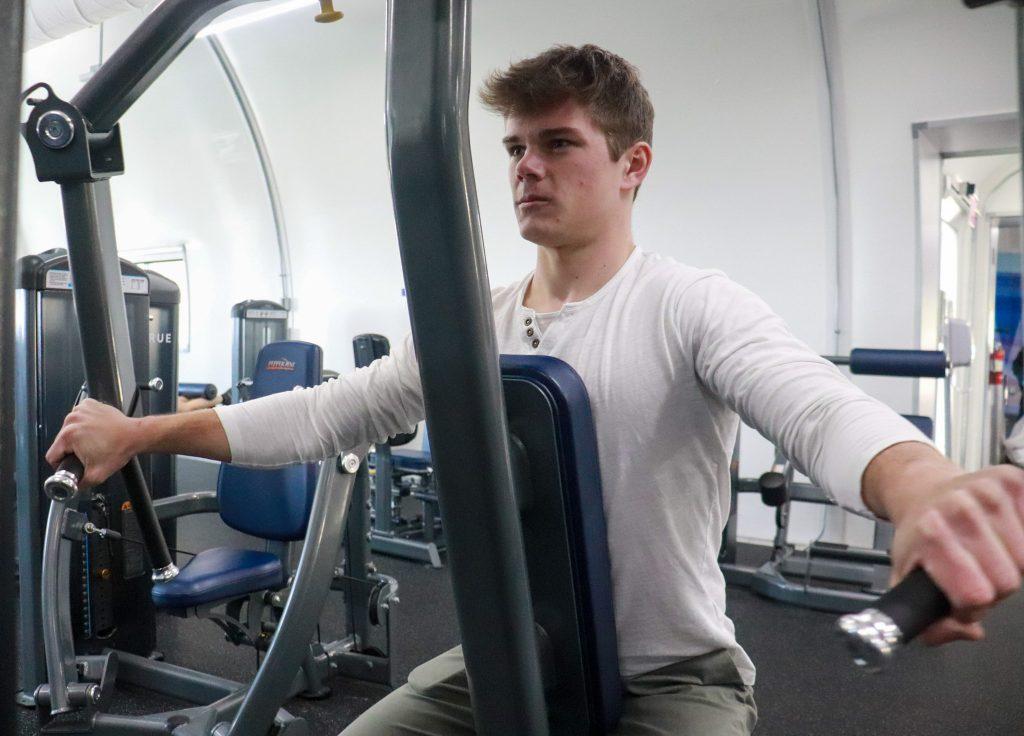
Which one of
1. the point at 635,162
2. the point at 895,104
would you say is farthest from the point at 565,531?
the point at 895,104

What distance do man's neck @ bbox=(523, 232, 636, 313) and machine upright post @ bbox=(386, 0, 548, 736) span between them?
0.55 m

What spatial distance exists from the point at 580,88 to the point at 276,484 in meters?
1.94

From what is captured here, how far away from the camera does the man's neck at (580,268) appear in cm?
129

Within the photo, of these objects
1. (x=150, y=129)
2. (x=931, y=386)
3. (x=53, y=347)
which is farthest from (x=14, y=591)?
(x=150, y=129)

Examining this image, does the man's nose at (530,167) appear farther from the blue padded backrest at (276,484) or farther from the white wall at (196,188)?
the white wall at (196,188)

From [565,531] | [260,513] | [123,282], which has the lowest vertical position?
[260,513]

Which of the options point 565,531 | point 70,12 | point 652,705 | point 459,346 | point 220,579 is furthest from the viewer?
point 70,12

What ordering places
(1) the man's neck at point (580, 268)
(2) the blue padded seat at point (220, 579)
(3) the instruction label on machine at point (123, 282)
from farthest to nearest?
(3) the instruction label on machine at point (123, 282) < (2) the blue padded seat at point (220, 579) < (1) the man's neck at point (580, 268)

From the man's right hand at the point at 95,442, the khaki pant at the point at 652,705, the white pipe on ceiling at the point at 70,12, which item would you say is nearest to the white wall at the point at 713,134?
the white pipe on ceiling at the point at 70,12

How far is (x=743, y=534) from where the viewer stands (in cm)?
521

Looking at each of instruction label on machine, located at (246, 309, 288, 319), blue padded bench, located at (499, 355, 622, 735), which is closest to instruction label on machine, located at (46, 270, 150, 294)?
blue padded bench, located at (499, 355, 622, 735)

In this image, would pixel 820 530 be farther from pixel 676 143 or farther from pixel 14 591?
pixel 14 591

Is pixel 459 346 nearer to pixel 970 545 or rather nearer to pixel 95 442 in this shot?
pixel 970 545

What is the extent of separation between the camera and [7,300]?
427 mm
